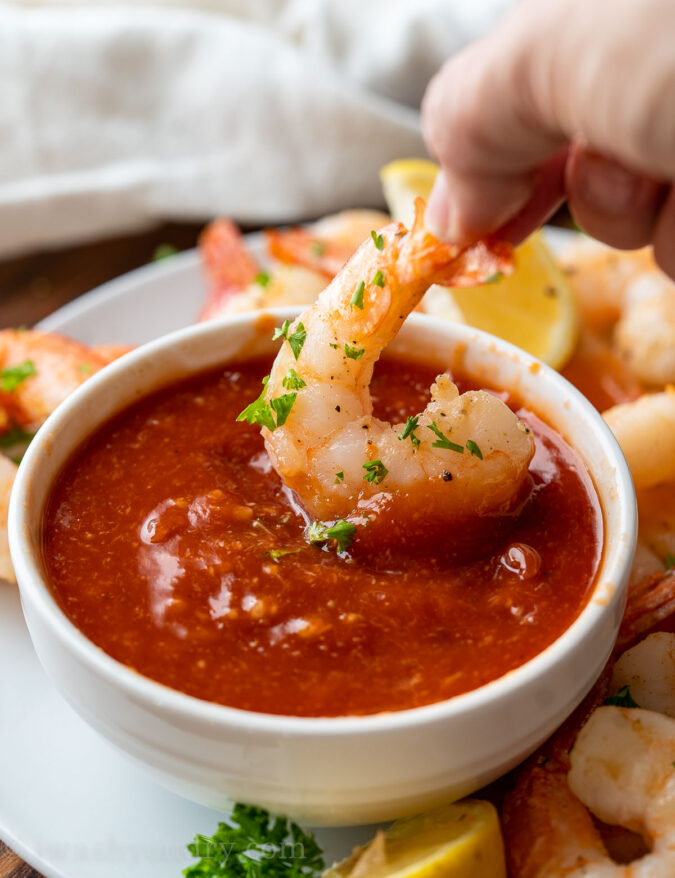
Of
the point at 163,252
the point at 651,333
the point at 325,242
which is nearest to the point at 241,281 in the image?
the point at 325,242

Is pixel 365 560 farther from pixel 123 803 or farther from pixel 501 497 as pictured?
pixel 123 803

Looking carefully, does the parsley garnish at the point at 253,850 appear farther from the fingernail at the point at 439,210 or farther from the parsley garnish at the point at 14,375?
the parsley garnish at the point at 14,375

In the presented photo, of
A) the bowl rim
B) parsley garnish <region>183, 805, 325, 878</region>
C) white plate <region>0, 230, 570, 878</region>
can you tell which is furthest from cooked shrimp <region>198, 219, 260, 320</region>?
parsley garnish <region>183, 805, 325, 878</region>

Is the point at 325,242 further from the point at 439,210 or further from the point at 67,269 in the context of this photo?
the point at 439,210

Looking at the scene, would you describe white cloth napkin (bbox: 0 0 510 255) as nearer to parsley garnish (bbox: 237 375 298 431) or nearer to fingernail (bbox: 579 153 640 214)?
parsley garnish (bbox: 237 375 298 431)

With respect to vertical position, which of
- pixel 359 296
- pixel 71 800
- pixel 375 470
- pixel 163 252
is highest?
pixel 359 296
